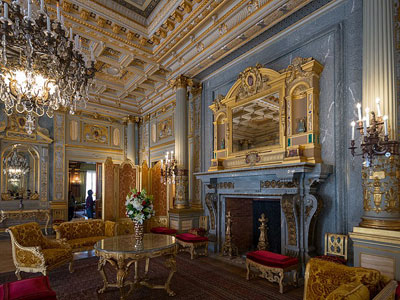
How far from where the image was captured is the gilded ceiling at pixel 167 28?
475cm

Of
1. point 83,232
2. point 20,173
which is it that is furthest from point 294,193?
point 20,173

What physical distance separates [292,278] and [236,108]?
335 centimetres

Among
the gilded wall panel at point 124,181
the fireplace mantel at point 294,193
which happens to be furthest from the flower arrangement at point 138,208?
the gilded wall panel at point 124,181

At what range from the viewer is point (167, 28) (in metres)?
5.74

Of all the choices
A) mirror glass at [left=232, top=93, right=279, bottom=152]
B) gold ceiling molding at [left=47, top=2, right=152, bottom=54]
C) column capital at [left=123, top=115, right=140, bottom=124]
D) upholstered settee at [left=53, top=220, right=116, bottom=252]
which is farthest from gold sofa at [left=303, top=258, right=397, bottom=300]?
column capital at [left=123, top=115, right=140, bottom=124]

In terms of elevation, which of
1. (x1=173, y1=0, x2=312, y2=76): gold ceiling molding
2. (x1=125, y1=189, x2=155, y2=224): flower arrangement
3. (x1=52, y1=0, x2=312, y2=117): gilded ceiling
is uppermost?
(x1=52, y1=0, x2=312, y2=117): gilded ceiling

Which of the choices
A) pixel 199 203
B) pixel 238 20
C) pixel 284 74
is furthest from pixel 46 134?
pixel 284 74

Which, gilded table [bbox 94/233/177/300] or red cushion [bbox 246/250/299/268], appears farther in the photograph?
red cushion [bbox 246/250/299/268]

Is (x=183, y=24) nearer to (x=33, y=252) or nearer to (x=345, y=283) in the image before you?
(x=33, y=252)

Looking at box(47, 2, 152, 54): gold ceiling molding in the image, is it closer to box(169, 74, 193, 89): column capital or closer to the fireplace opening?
box(169, 74, 193, 89): column capital

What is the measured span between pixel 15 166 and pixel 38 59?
17.8 ft

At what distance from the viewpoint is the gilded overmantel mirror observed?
4.11m

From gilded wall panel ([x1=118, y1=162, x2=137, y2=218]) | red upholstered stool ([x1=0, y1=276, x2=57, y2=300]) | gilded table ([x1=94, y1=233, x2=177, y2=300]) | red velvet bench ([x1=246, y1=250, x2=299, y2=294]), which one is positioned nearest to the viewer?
red upholstered stool ([x1=0, y1=276, x2=57, y2=300])

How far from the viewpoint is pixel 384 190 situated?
2.98 meters
